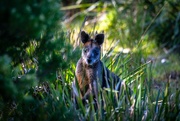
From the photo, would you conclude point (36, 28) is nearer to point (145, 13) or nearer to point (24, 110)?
point (24, 110)

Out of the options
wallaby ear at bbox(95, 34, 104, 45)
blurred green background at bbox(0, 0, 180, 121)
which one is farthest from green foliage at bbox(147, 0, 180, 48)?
wallaby ear at bbox(95, 34, 104, 45)

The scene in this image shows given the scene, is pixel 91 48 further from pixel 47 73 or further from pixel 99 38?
pixel 47 73

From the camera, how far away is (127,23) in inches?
436

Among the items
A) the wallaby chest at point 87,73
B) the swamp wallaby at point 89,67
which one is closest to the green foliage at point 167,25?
the swamp wallaby at point 89,67

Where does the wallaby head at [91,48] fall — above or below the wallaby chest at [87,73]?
above

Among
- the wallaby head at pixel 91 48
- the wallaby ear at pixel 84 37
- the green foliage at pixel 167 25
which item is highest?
the wallaby ear at pixel 84 37

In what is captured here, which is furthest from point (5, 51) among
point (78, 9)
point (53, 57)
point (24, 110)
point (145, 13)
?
point (78, 9)

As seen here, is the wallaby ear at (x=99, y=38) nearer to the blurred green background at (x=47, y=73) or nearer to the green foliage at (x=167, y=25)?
the blurred green background at (x=47, y=73)

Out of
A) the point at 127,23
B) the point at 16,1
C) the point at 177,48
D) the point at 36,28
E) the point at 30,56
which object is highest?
the point at 16,1

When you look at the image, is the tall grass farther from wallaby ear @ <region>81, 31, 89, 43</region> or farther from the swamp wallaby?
wallaby ear @ <region>81, 31, 89, 43</region>

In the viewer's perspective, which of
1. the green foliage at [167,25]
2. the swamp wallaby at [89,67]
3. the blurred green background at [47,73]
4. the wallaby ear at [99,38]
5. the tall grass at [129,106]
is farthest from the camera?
the green foliage at [167,25]

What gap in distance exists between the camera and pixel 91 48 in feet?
18.9

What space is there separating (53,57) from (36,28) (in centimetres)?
70

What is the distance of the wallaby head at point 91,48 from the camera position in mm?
5664
